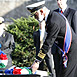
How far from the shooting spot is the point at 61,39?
156 inches

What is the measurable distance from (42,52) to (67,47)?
0.41 metres

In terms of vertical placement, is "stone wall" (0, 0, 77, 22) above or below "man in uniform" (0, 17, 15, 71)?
above

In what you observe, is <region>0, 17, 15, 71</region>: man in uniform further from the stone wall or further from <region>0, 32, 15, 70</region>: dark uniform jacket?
the stone wall

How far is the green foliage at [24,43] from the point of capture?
304 inches

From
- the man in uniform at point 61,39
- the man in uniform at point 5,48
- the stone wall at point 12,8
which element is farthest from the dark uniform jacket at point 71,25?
the stone wall at point 12,8

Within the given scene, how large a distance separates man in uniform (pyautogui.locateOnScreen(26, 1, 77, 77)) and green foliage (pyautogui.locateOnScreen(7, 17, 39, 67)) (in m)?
3.64

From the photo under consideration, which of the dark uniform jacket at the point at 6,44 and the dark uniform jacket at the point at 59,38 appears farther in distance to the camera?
the dark uniform jacket at the point at 6,44

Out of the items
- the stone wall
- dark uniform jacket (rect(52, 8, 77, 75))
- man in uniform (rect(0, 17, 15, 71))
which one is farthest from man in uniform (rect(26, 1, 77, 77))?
the stone wall

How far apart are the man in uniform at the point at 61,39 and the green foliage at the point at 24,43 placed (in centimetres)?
364

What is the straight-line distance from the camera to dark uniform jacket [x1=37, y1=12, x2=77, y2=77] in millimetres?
3764

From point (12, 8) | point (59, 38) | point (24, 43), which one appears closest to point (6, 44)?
point (59, 38)

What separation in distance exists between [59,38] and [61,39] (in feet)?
0.12

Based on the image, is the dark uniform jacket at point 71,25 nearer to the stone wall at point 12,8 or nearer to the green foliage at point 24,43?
the green foliage at point 24,43

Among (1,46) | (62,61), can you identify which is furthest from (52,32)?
(1,46)
